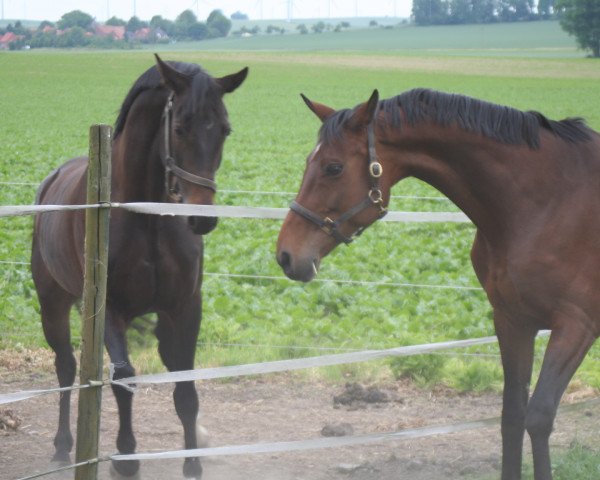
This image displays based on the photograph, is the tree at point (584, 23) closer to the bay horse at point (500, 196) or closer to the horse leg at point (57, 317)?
the horse leg at point (57, 317)

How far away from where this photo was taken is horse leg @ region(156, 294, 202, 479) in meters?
5.12

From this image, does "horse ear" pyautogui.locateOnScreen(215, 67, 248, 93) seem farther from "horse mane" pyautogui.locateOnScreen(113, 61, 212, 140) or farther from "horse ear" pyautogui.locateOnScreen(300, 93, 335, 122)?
"horse ear" pyautogui.locateOnScreen(300, 93, 335, 122)

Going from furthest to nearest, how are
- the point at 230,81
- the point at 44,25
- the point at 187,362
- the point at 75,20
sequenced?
the point at 75,20 < the point at 44,25 < the point at 187,362 < the point at 230,81

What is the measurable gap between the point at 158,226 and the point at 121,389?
0.89 m

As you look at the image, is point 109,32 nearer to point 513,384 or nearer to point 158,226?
point 158,226

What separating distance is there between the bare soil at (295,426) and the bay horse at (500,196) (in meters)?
1.19

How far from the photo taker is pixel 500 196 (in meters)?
4.19

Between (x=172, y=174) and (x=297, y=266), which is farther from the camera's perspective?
(x=172, y=174)

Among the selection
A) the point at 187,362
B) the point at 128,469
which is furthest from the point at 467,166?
the point at 128,469

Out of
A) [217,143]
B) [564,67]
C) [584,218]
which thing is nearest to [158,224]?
[217,143]

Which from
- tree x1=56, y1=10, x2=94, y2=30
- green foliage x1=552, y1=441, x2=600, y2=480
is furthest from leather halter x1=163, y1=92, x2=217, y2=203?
tree x1=56, y1=10, x2=94, y2=30

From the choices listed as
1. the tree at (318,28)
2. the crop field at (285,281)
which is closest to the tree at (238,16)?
the tree at (318,28)

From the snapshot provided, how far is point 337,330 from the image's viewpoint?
24.9ft

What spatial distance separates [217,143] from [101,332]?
115cm
